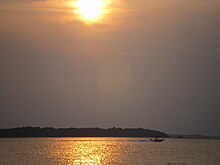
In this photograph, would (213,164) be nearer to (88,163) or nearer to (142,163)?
(142,163)

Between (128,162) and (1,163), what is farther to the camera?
(128,162)

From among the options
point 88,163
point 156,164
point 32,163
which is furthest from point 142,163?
point 32,163

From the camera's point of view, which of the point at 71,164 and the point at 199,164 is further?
the point at 199,164

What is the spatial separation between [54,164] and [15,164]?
6.52m

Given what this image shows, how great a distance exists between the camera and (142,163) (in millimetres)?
102938

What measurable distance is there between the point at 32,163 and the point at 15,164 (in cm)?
415

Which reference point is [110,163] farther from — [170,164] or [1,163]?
[1,163]

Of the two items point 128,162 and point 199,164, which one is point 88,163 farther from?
point 199,164

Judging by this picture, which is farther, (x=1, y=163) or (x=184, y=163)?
(x=184, y=163)

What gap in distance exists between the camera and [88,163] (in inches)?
3942

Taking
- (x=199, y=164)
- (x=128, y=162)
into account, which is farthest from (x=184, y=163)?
(x=128, y=162)

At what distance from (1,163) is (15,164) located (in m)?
2.43

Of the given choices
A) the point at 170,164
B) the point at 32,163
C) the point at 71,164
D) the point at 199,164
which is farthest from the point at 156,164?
the point at 32,163

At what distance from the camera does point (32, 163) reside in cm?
10056
